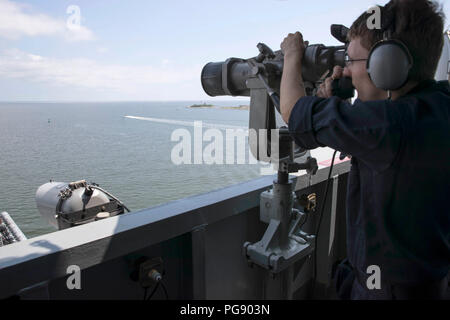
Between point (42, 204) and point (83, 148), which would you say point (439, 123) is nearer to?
point (42, 204)

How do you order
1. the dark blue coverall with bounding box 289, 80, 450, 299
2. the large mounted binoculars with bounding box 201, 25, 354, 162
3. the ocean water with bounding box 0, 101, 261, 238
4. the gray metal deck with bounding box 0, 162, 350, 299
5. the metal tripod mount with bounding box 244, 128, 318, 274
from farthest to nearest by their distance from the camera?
the ocean water with bounding box 0, 101, 261, 238 → the metal tripod mount with bounding box 244, 128, 318, 274 → the large mounted binoculars with bounding box 201, 25, 354, 162 → the gray metal deck with bounding box 0, 162, 350, 299 → the dark blue coverall with bounding box 289, 80, 450, 299

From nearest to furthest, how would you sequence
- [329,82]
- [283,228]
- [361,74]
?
[361,74] → [329,82] → [283,228]

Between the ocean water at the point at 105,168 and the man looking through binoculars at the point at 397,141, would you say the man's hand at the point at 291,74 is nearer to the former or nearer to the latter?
the man looking through binoculars at the point at 397,141

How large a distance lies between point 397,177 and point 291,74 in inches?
15.7

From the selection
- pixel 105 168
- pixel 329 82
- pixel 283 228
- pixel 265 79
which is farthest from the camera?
pixel 105 168

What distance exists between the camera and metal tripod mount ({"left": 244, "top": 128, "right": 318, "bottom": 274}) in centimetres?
129

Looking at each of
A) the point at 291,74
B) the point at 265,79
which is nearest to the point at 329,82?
the point at 291,74

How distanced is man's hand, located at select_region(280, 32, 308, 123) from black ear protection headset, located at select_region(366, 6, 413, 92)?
0.20 metres

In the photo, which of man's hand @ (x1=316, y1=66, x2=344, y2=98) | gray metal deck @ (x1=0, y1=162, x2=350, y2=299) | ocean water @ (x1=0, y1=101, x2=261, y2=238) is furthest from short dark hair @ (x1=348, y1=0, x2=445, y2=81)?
ocean water @ (x1=0, y1=101, x2=261, y2=238)

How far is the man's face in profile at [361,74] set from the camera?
2.61ft

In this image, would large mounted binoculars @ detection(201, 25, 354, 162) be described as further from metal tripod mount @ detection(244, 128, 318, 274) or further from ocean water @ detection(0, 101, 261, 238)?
ocean water @ detection(0, 101, 261, 238)

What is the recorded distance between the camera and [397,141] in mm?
649

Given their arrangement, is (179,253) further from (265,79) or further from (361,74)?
(361,74)
